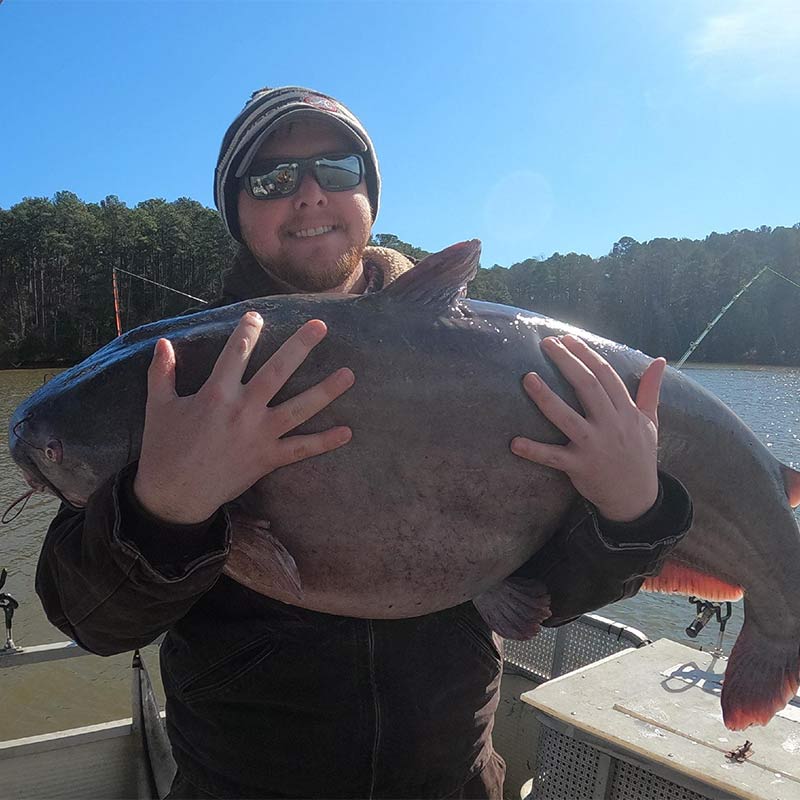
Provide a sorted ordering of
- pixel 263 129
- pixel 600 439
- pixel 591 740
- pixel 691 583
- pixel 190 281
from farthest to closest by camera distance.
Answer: pixel 190 281
pixel 591 740
pixel 691 583
pixel 263 129
pixel 600 439

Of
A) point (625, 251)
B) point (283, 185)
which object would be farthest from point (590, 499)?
point (625, 251)

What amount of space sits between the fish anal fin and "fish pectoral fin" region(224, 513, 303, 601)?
1223 mm

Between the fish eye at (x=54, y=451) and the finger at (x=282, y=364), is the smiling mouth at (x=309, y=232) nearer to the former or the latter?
the finger at (x=282, y=364)

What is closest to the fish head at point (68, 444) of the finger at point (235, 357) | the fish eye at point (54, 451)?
the fish eye at point (54, 451)

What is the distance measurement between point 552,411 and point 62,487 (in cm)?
123

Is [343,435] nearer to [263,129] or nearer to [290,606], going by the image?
[290,606]

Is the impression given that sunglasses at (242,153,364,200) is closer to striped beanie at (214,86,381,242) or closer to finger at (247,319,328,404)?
striped beanie at (214,86,381,242)

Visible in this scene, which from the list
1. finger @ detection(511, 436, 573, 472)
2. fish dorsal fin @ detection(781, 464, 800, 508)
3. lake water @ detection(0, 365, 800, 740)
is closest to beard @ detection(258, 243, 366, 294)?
finger @ detection(511, 436, 573, 472)

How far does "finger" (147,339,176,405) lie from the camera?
4.77ft

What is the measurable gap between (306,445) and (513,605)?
28.1 inches

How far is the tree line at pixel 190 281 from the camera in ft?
161

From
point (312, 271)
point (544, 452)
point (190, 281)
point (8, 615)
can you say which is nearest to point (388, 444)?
point (544, 452)

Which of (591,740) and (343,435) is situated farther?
(591,740)

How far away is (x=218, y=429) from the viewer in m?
1.42
